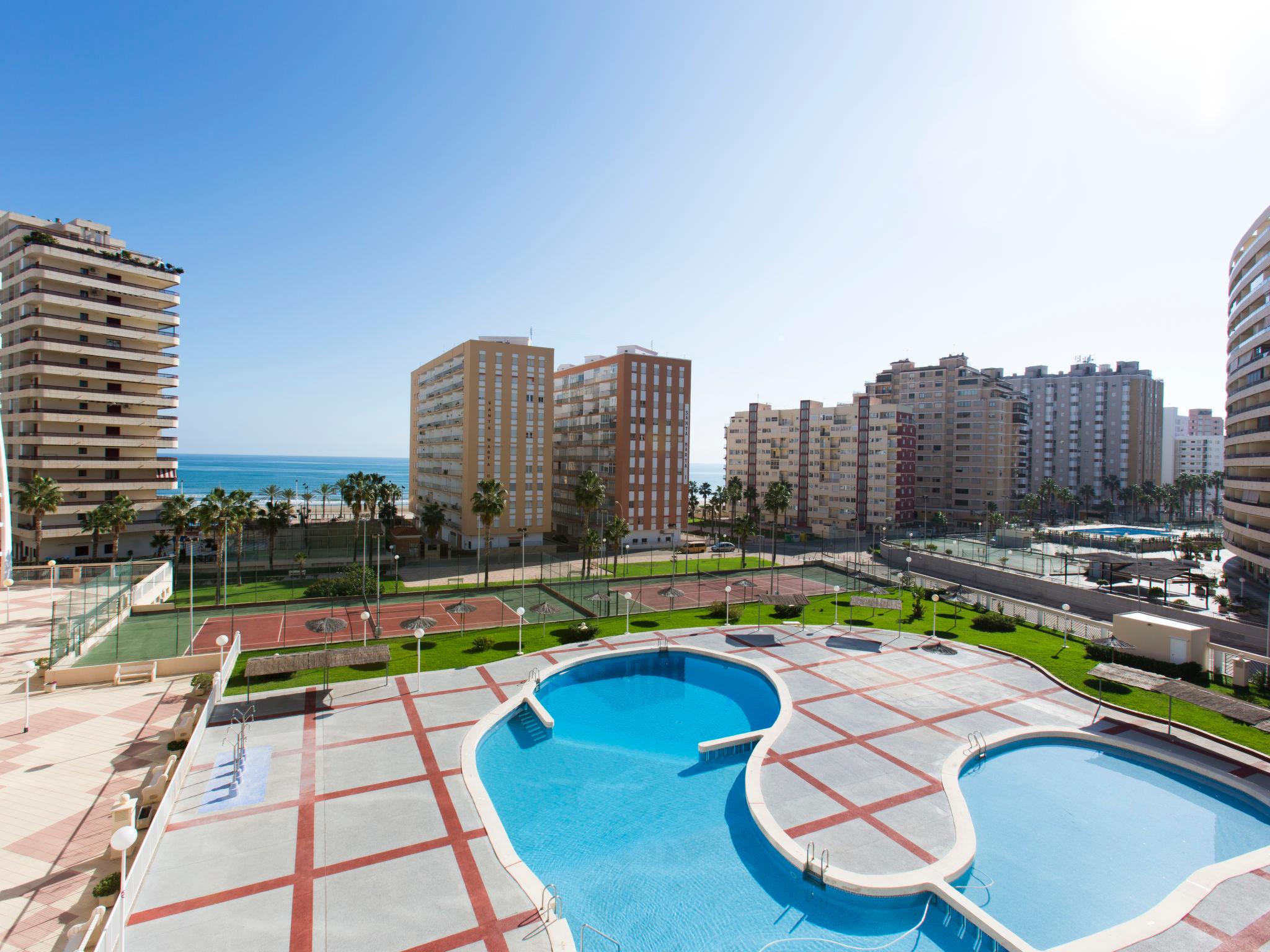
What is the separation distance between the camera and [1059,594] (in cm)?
5156

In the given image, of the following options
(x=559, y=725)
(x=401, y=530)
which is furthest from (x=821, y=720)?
(x=401, y=530)

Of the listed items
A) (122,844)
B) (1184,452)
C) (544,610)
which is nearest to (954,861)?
(122,844)

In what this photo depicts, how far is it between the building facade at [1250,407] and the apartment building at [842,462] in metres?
40.6

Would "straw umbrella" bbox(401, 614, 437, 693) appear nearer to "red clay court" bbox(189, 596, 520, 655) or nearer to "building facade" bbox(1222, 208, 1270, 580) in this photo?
"red clay court" bbox(189, 596, 520, 655)

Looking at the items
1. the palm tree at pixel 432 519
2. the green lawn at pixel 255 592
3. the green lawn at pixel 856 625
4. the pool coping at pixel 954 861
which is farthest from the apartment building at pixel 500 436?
the pool coping at pixel 954 861

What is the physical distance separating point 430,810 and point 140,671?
1974 cm

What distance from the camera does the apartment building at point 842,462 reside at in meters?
95.3

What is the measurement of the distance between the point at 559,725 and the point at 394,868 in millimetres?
10310

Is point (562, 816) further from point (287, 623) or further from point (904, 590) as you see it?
point (904, 590)

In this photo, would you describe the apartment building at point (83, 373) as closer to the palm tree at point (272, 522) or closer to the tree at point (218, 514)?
the palm tree at point (272, 522)

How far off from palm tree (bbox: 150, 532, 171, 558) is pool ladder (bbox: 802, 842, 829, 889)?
59.1 metres

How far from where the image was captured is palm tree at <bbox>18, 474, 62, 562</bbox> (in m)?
50.6

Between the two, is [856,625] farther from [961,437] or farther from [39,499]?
[961,437]

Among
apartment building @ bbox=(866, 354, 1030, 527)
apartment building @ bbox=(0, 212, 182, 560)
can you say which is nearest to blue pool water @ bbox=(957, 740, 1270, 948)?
apartment building @ bbox=(0, 212, 182, 560)
